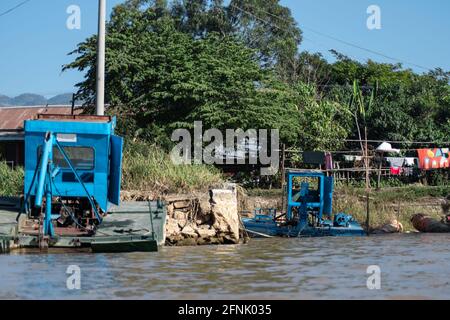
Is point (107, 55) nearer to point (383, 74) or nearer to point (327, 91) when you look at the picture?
point (327, 91)

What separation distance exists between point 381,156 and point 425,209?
401 cm

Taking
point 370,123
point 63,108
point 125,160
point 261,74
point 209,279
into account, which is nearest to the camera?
point 209,279

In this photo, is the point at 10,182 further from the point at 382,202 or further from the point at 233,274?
the point at 382,202

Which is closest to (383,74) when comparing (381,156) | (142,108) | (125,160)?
(381,156)

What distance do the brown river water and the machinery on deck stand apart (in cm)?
464

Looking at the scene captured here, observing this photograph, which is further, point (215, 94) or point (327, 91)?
point (327, 91)

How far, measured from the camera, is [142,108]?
29.1 m

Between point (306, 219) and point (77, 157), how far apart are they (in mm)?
8670

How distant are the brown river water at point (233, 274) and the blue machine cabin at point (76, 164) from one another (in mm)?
1735

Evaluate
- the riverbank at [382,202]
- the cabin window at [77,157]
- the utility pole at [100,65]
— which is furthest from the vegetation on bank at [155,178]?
the riverbank at [382,202]

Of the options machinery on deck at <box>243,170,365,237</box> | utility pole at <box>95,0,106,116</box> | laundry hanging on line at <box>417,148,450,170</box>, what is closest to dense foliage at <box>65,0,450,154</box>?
laundry hanging on line at <box>417,148,450,170</box>

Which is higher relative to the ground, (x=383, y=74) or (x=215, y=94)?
(x=383, y=74)

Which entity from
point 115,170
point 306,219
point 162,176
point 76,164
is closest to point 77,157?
point 76,164
